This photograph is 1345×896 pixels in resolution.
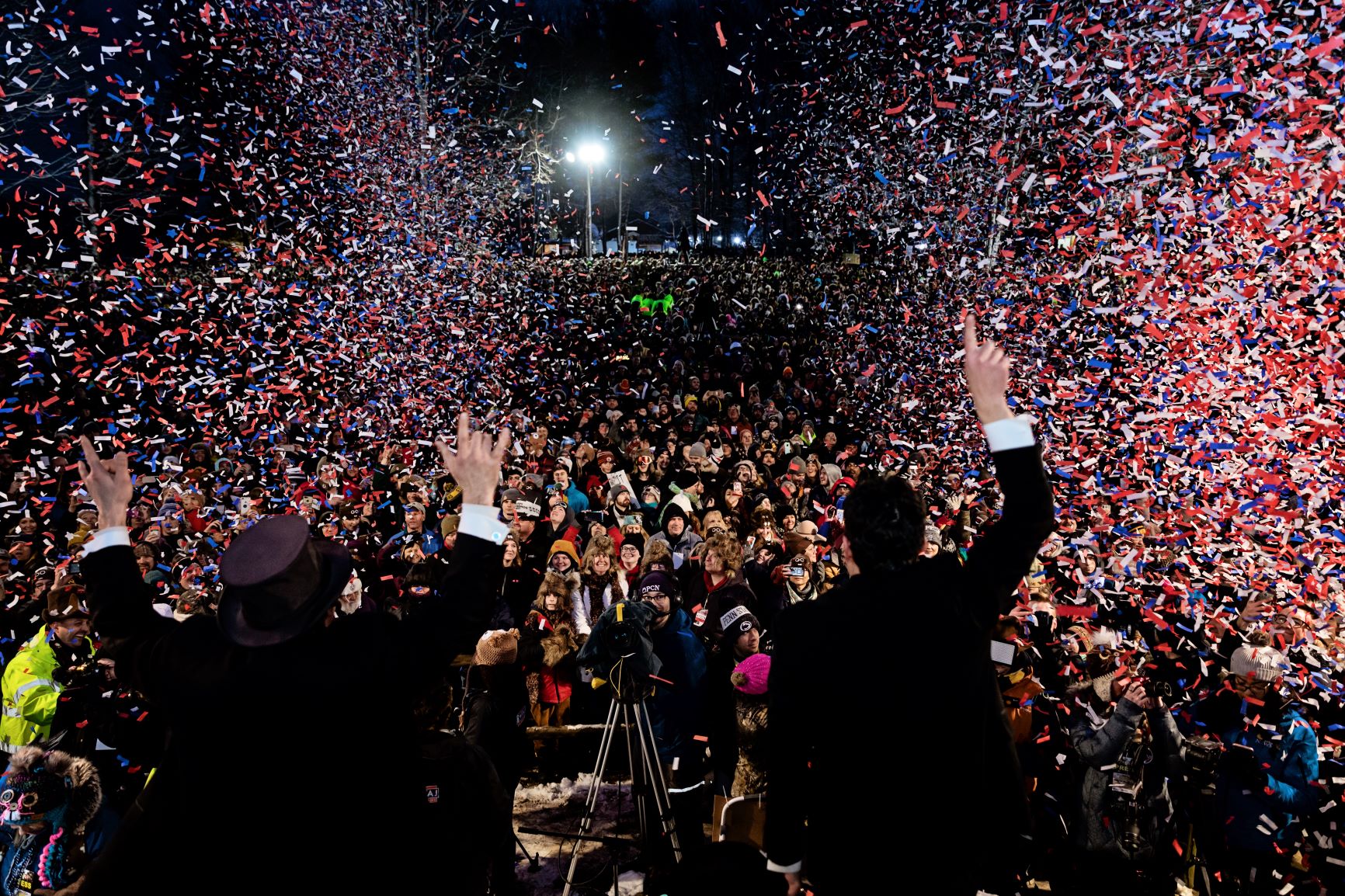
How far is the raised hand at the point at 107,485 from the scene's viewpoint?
2734 millimetres

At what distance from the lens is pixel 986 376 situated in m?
2.33

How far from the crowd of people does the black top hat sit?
0.24 feet

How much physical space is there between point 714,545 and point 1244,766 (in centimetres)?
355

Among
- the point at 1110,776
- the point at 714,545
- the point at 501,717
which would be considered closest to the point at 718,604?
the point at 714,545

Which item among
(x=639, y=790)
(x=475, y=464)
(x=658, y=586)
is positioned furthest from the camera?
(x=658, y=586)

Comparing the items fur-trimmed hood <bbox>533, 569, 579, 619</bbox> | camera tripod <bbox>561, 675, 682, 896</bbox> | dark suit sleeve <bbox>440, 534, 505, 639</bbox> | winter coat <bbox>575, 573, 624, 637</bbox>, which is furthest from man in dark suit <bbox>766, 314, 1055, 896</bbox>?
winter coat <bbox>575, 573, 624, 637</bbox>

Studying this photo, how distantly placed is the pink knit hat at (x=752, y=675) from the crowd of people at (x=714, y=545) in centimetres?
2

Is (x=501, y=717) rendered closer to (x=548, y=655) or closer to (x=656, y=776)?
(x=656, y=776)

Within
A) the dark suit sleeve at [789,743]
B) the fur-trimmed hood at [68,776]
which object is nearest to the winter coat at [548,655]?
the fur-trimmed hood at [68,776]

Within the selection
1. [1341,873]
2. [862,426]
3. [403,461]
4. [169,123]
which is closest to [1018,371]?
[862,426]

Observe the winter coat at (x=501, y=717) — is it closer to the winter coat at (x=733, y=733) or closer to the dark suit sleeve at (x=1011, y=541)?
the winter coat at (x=733, y=733)

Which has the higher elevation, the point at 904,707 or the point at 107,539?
the point at 107,539

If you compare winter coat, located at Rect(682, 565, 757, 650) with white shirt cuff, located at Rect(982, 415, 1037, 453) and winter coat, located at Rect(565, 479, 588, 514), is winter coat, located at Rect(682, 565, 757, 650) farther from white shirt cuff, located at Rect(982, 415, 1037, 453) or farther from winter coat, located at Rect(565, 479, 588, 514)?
white shirt cuff, located at Rect(982, 415, 1037, 453)

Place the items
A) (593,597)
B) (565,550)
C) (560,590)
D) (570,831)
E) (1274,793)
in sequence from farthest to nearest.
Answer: (565,550), (593,597), (560,590), (570,831), (1274,793)
